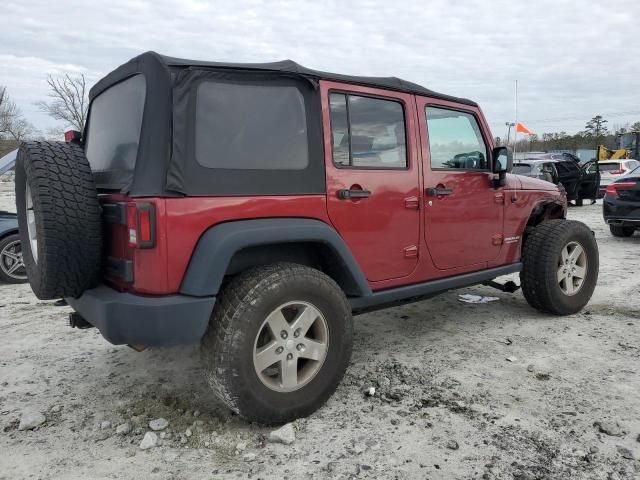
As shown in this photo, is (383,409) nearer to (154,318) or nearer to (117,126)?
(154,318)

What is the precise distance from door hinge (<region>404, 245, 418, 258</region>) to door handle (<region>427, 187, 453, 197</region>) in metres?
0.39

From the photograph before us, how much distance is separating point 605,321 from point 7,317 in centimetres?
553

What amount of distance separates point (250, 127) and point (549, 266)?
9.66 ft

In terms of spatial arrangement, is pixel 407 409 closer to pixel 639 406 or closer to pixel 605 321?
pixel 639 406

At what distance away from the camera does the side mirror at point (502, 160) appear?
3923 millimetres

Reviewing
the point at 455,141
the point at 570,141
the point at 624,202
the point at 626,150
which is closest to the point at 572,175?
the point at 624,202

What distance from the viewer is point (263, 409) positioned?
2525 millimetres

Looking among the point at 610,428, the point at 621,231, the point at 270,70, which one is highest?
the point at 270,70

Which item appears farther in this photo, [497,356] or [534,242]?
[534,242]

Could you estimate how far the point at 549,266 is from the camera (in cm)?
423

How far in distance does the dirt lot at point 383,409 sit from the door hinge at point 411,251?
0.77m

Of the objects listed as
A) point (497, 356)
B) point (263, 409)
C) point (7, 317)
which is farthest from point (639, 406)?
point (7, 317)

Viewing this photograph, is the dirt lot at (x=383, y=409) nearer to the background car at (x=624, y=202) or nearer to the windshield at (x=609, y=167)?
the background car at (x=624, y=202)

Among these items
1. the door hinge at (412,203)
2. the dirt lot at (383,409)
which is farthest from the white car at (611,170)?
the door hinge at (412,203)
